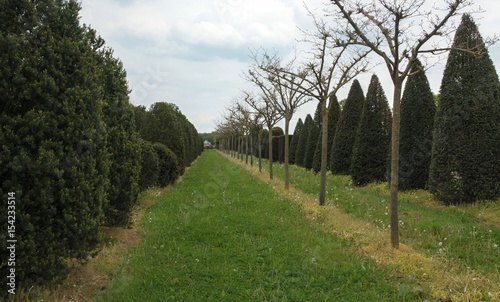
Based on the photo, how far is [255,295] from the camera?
12.8ft

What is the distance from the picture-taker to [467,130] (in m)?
9.02

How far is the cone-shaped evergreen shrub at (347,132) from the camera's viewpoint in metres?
15.8

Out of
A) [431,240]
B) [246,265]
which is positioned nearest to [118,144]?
[246,265]

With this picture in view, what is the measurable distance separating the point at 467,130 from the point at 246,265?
7.29 meters

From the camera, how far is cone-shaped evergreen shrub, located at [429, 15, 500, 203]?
866 cm

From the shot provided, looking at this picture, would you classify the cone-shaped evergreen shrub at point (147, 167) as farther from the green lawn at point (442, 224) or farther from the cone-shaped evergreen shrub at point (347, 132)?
the cone-shaped evergreen shrub at point (347, 132)

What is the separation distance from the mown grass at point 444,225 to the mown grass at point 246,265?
1.31 meters

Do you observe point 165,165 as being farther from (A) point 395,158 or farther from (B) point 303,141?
(B) point 303,141

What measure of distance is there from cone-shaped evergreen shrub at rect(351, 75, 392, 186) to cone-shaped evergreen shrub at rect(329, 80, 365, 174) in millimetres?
1746

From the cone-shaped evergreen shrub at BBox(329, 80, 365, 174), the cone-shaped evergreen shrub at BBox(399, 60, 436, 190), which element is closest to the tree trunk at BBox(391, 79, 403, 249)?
the cone-shaped evergreen shrub at BBox(399, 60, 436, 190)

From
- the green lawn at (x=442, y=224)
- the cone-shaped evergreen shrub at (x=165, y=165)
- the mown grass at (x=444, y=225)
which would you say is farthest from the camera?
the cone-shaped evergreen shrub at (x=165, y=165)

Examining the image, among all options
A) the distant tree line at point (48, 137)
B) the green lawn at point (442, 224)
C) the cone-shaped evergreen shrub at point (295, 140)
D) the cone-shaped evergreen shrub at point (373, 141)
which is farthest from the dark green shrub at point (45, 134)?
the cone-shaped evergreen shrub at point (295, 140)

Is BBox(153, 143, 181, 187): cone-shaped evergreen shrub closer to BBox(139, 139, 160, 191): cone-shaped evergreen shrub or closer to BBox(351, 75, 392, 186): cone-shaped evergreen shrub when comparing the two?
BBox(139, 139, 160, 191): cone-shaped evergreen shrub

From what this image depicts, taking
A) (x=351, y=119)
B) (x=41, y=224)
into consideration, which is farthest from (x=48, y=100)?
(x=351, y=119)
